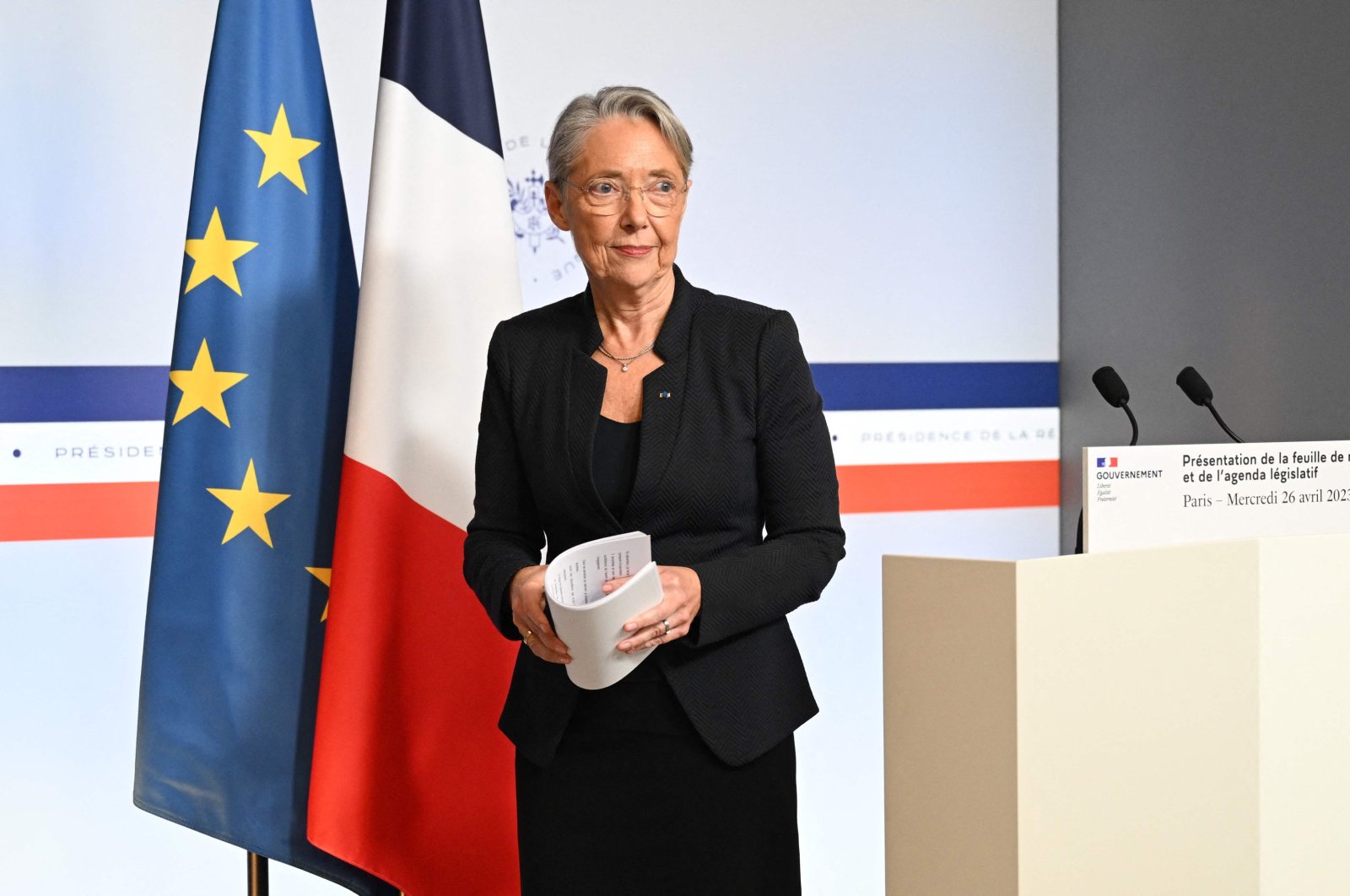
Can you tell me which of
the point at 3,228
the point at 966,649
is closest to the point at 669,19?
the point at 3,228

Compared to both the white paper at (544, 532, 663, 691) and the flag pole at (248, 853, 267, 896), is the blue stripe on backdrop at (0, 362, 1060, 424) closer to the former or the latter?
the flag pole at (248, 853, 267, 896)

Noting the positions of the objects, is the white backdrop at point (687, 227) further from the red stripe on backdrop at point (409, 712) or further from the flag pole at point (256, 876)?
the red stripe on backdrop at point (409, 712)

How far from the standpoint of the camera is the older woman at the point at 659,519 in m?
1.47

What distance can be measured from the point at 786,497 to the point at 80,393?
6.61 ft

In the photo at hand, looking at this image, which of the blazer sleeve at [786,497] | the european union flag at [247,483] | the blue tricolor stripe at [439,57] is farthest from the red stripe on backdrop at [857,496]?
the blazer sleeve at [786,497]

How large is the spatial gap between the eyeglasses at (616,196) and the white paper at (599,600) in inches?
17.3

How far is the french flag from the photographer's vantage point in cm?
199

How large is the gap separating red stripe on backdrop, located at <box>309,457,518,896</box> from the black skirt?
1.73 ft

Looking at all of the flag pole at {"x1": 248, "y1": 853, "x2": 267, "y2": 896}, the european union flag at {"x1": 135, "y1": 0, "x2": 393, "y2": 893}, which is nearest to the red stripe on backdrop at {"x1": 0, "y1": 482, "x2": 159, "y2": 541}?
the european union flag at {"x1": 135, "y1": 0, "x2": 393, "y2": 893}

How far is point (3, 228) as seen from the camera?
2.71 m

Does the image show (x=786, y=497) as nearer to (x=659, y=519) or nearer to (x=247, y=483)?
(x=659, y=519)

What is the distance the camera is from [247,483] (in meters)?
2.03

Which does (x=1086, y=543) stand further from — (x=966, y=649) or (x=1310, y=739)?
(x=1310, y=739)

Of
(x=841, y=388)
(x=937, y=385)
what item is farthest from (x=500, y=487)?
(x=937, y=385)
